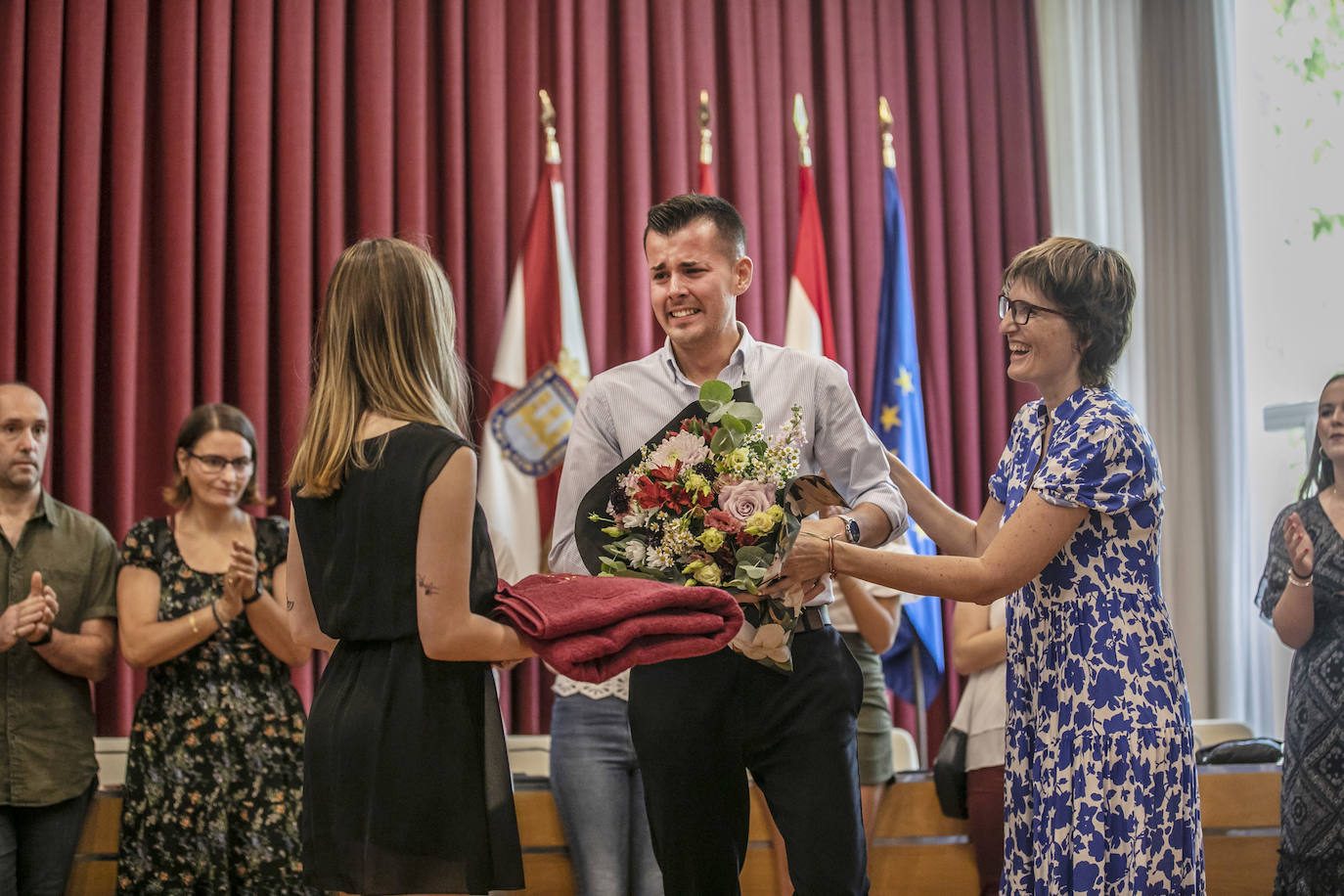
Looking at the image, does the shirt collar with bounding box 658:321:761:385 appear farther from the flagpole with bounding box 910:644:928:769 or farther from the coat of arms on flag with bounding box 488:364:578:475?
the flagpole with bounding box 910:644:928:769

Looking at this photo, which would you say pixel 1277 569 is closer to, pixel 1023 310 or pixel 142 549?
pixel 1023 310

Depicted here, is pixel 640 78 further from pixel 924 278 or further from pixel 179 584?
pixel 179 584

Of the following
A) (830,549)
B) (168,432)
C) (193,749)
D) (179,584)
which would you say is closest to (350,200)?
(168,432)

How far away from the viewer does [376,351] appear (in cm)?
185

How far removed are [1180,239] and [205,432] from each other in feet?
11.9

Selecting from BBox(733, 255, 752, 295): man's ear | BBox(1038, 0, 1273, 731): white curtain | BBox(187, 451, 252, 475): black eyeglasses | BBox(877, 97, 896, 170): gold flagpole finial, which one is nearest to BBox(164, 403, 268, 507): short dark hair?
BBox(187, 451, 252, 475): black eyeglasses

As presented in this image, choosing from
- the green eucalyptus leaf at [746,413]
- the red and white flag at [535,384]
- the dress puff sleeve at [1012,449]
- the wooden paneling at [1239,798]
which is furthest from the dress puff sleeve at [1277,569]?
the red and white flag at [535,384]

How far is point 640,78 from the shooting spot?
14.6 feet

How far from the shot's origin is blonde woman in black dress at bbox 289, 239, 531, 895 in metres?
1.75

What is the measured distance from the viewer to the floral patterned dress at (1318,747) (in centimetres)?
289

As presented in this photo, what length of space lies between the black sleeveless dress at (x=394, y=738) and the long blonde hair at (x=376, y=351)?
0.06 metres

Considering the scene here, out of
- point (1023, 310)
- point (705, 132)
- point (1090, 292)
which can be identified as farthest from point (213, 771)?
point (705, 132)

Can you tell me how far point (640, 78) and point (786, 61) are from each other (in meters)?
0.61

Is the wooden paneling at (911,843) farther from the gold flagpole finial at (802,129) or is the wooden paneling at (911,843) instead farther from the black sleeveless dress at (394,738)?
the gold flagpole finial at (802,129)
